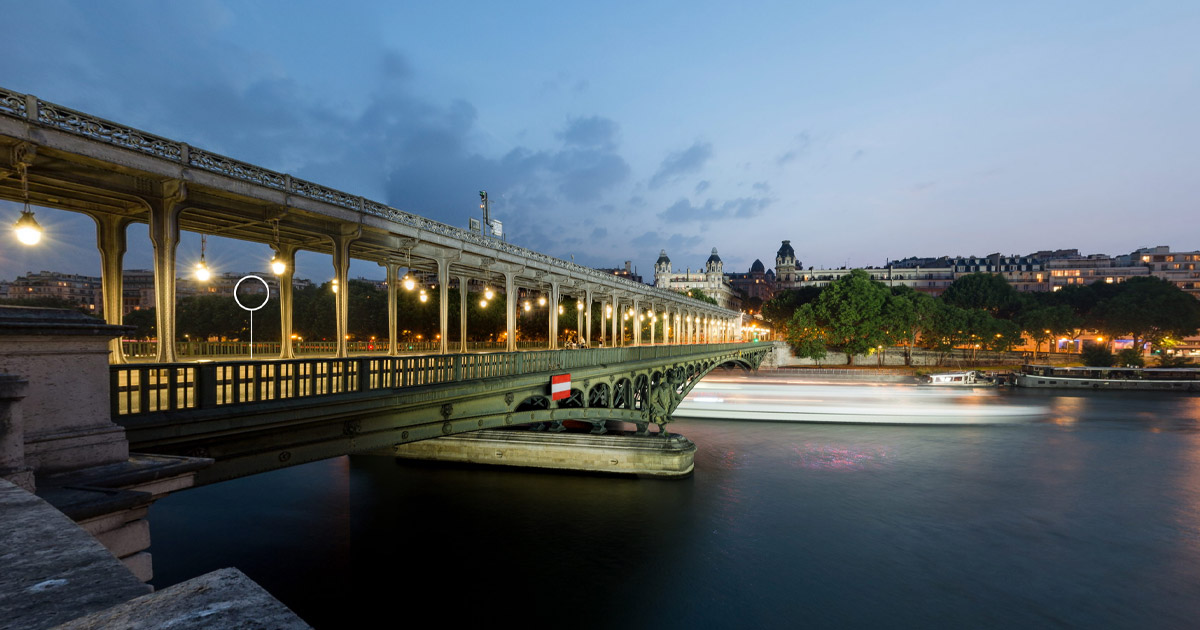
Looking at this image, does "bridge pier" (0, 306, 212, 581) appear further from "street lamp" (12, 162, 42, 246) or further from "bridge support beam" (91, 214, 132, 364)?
"bridge support beam" (91, 214, 132, 364)

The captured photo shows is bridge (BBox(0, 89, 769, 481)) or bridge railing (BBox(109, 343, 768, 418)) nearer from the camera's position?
bridge railing (BBox(109, 343, 768, 418))

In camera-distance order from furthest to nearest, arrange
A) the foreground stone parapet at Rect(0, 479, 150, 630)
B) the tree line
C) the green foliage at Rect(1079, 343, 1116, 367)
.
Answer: the tree line → the green foliage at Rect(1079, 343, 1116, 367) → the foreground stone parapet at Rect(0, 479, 150, 630)

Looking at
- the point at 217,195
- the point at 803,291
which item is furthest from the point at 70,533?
the point at 803,291

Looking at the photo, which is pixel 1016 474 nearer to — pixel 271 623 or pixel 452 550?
pixel 452 550

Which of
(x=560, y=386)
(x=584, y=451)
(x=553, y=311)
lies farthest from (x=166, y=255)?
(x=584, y=451)

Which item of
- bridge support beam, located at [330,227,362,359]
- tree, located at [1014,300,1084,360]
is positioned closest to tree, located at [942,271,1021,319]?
tree, located at [1014,300,1084,360]

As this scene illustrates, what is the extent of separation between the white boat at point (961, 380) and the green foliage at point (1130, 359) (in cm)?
2366

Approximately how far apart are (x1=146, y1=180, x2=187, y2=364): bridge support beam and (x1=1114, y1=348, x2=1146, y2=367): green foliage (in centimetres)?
12301

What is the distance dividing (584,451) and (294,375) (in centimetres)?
2425

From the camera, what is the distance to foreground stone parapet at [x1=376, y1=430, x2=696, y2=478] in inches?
1324

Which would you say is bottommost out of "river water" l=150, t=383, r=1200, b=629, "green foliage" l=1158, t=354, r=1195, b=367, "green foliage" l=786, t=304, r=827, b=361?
"river water" l=150, t=383, r=1200, b=629

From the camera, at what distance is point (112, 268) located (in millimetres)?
14312

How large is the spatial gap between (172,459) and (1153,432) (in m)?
72.1

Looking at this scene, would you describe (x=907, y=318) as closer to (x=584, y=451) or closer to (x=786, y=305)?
(x=786, y=305)
